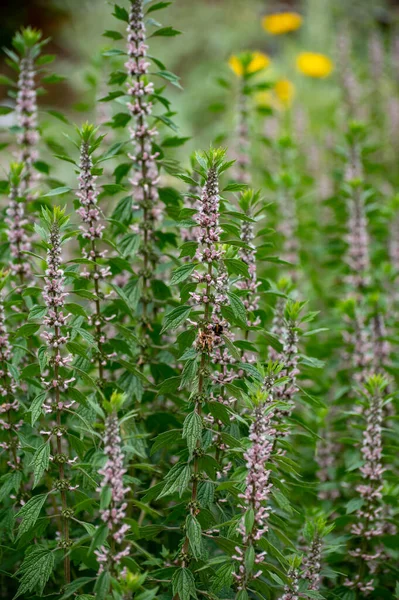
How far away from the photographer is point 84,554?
194 cm

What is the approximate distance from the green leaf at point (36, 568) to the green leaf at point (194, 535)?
1.45ft

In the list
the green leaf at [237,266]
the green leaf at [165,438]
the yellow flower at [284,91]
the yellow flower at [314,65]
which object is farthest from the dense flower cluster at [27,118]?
the yellow flower at [314,65]

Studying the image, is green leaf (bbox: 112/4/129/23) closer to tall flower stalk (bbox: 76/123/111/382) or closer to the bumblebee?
tall flower stalk (bbox: 76/123/111/382)

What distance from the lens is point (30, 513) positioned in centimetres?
198

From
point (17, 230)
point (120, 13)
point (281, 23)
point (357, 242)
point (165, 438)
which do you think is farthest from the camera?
point (281, 23)

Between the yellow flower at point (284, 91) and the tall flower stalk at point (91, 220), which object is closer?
the tall flower stalk at point (91, 220)

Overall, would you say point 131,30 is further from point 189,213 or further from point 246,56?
point 246,56

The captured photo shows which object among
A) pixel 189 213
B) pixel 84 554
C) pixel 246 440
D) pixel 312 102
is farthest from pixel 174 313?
pixel 312 102

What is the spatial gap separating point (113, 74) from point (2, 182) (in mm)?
641

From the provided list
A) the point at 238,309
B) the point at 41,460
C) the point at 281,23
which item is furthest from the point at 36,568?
the point at 281,23

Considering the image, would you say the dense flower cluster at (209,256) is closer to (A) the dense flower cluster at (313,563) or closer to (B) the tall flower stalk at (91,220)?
(B) the tall flower stalk at (91,220)

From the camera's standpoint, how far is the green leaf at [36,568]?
75.8 inches

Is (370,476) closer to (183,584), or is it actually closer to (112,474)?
(183,584)

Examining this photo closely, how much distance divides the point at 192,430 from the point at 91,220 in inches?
31.8
